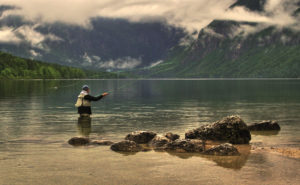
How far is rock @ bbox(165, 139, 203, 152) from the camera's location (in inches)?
936

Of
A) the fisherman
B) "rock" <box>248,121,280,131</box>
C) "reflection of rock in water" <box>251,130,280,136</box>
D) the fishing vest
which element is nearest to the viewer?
"reflection of rock in water" <box>251,130,280,136</box>

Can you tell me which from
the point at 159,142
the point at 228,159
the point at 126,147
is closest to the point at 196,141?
the point at 159,142

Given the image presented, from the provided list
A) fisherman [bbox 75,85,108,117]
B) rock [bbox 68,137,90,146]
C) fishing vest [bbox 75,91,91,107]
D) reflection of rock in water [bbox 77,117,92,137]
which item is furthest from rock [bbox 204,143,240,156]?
fishing vest [bbox 75,91,91,107]

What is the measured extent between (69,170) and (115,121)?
21.6 metres

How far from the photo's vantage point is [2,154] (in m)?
22.7

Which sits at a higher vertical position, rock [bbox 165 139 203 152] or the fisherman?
the fisherman

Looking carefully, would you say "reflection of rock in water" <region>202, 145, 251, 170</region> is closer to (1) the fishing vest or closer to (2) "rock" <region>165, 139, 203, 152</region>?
(2) "rock" <region>165, 139, 203, 152</region>

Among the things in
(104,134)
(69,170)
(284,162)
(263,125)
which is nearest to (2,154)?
(69,170)

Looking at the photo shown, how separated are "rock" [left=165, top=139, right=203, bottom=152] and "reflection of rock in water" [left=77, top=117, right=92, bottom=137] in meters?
9.09

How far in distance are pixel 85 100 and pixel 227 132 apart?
1713cm

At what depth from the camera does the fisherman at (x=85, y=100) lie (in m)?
39.2

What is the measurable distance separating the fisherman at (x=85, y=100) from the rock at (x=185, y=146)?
15981 mm

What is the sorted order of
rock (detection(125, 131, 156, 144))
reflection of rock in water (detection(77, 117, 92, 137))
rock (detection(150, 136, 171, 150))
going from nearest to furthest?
rock (detection(150, 136, 171, 150))
rock (detection(125, 131, 156, 144))
reflection of rock in water (detection(77, 117, 92, 137))

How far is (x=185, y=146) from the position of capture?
24.0 metres
